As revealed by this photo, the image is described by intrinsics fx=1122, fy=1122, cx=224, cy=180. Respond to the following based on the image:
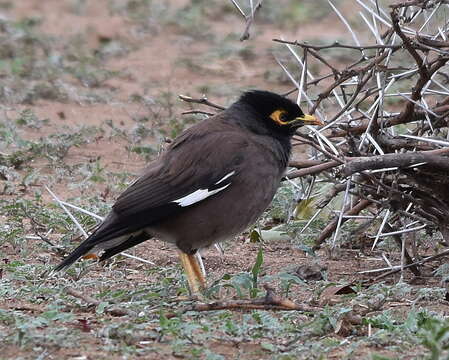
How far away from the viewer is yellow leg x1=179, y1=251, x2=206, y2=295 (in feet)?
17.2

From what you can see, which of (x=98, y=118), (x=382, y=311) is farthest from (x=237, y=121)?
(x=98, y=118)

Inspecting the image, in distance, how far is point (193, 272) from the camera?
18.0ft

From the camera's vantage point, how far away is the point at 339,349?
4320mm

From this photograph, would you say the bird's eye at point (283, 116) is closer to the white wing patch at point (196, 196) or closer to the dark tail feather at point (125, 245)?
the white wing patch at point (196, 196)

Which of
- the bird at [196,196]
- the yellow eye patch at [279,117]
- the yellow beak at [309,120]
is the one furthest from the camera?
the yellow eye patch at [279,117]

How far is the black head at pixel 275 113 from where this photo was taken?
5.93 m

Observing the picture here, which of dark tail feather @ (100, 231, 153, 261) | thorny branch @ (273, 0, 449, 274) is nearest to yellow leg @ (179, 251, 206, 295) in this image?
dark tail feather @ (100, 231, 153, 261)

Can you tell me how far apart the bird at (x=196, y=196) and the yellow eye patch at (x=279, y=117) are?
0.26 metres

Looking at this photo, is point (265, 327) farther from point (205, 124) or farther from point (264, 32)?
point (264, 32)

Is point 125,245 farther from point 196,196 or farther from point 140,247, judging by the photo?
point 140,247

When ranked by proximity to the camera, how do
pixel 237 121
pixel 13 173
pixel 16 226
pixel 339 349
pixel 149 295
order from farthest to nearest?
pixel 13 173 → pixel 16 226 → pixel 237 121 → pixel 149 295 → pixel 339 349

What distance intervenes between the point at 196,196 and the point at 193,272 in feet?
1.22

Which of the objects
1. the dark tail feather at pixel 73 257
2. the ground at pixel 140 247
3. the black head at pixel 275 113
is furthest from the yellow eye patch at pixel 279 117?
the dark tail feather at pixel 73 257

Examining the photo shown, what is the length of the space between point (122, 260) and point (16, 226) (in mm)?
715
